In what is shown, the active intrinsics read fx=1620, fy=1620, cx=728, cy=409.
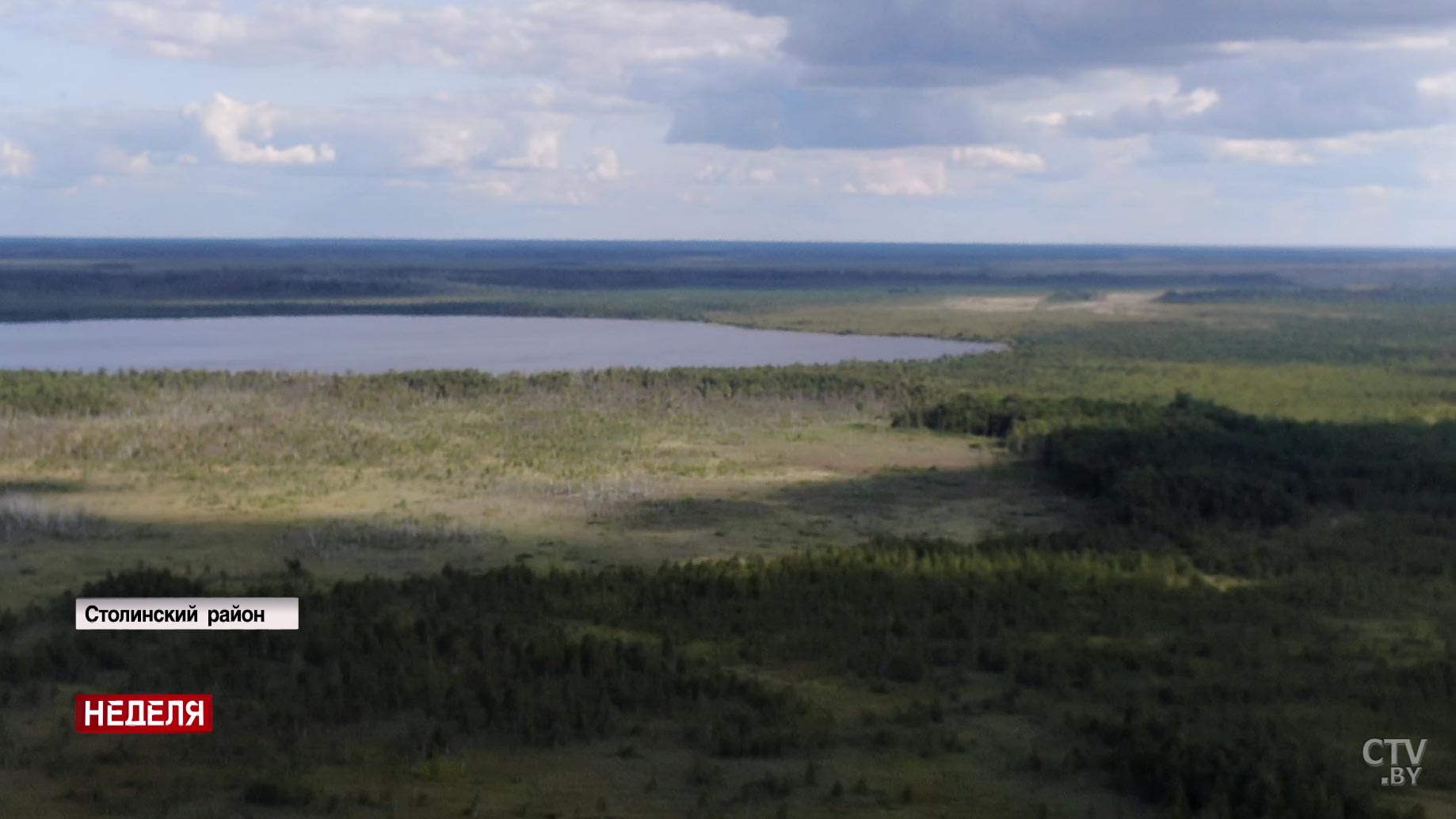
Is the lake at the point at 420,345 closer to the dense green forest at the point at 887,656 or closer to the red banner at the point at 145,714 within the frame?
the dense green forest at the point at 887,656

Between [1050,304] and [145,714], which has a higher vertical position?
[1050,304]

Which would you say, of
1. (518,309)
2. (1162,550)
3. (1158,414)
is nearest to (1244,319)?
(518,309)

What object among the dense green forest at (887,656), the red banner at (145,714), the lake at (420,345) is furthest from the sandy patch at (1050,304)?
the red banner at (145,714)

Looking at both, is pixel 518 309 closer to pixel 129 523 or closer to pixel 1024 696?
pixel 129 523

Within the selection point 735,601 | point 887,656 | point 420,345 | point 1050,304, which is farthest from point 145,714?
point 1050,304

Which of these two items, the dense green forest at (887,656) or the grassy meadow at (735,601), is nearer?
the grassy meadow at (735,601)

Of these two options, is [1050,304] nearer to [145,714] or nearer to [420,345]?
[420,345]
